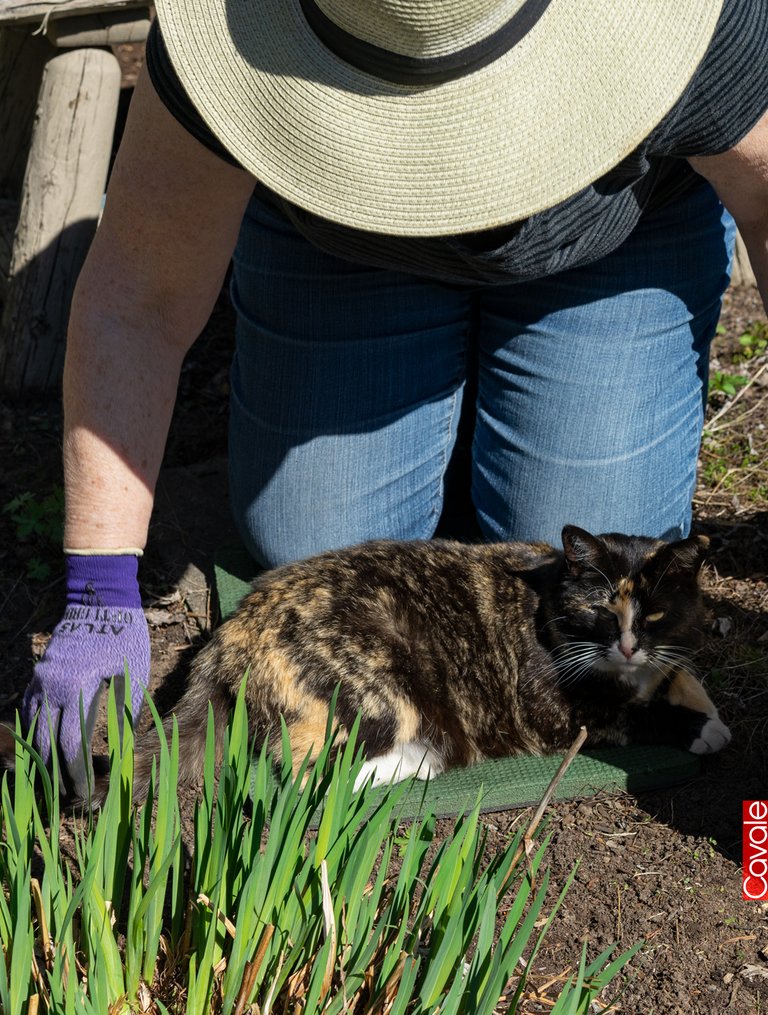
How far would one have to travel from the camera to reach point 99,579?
215cm

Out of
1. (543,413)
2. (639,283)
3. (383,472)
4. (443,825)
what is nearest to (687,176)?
(639,283)

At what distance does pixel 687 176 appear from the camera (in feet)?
7.88

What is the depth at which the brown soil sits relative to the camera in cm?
194

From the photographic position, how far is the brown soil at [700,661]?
1941 millimetres

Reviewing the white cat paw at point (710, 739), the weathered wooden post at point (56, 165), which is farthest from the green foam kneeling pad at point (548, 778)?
the weathered wooden post at point (56, 165)

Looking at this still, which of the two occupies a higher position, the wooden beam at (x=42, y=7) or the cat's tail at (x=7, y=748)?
the wooden beam at (x=42, y=7)

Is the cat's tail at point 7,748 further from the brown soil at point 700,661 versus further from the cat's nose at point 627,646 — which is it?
the cat's nose at point 627,646

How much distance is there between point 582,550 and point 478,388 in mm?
687

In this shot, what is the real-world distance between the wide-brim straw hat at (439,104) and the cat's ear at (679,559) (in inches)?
36.3

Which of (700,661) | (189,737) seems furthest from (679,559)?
(189,737)

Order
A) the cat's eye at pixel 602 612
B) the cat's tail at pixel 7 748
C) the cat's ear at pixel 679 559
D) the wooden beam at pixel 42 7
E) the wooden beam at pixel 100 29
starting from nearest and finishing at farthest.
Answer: the cat's tail at pixel 7 748
the cat's ear at pixel 679 559
the cat's eye at pixel 602 612
the wooden beam at pixel 42 7
the wooden beam at pixel 100 29

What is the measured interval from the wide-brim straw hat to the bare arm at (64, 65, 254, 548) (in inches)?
18.1

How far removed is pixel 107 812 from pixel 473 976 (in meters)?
0.51

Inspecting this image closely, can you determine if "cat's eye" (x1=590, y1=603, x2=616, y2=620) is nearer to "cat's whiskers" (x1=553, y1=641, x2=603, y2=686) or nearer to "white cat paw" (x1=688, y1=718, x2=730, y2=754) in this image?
"cat's whiskers" (x1=553, y1=641, x2=603, y2=686)
